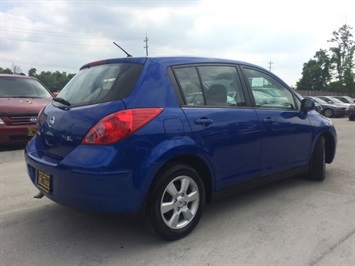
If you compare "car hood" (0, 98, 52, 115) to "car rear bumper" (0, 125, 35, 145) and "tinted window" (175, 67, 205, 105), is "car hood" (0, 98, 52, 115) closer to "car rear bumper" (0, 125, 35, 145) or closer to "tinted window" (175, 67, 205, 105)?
"car rear bumper" (0, 125, 35, 145)

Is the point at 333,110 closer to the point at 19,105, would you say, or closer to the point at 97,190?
the point at 19,105

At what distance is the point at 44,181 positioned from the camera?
3.18 meters

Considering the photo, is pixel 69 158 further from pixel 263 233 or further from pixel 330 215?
pixel 330 215

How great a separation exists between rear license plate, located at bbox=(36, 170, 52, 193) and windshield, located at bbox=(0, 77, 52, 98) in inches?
204

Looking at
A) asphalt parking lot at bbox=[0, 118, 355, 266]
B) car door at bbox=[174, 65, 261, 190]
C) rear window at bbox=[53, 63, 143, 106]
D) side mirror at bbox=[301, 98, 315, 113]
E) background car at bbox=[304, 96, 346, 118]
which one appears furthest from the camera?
background car at bbox=[304, 96, 346, 118]

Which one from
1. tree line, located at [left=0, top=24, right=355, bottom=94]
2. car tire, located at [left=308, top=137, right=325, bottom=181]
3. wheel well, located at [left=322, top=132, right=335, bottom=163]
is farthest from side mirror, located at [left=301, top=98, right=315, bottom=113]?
tree line, located at [left=0, top=24, right=355, bottom=94]

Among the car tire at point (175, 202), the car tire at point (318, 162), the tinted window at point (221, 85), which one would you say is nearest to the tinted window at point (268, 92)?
the tinted window at point (221, 85)

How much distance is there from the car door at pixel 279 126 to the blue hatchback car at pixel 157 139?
0.06 ft

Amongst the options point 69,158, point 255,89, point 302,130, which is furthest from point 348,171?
point 69,158

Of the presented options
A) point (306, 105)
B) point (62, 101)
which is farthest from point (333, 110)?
point (62, 101)

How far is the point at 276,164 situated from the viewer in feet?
13.9

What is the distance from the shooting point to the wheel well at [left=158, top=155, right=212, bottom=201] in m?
3.17

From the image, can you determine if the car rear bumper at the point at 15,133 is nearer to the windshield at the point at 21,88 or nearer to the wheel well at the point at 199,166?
the windshield at the point at 21,88

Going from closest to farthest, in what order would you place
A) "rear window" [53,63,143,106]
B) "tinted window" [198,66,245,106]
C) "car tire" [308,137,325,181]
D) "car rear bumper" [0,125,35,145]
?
"rear window" [53,63,143,106], "tinted window" [198,66,245,106], "car tire" [308,137,325,181], "car rear bumper" [0,125,35,145]
